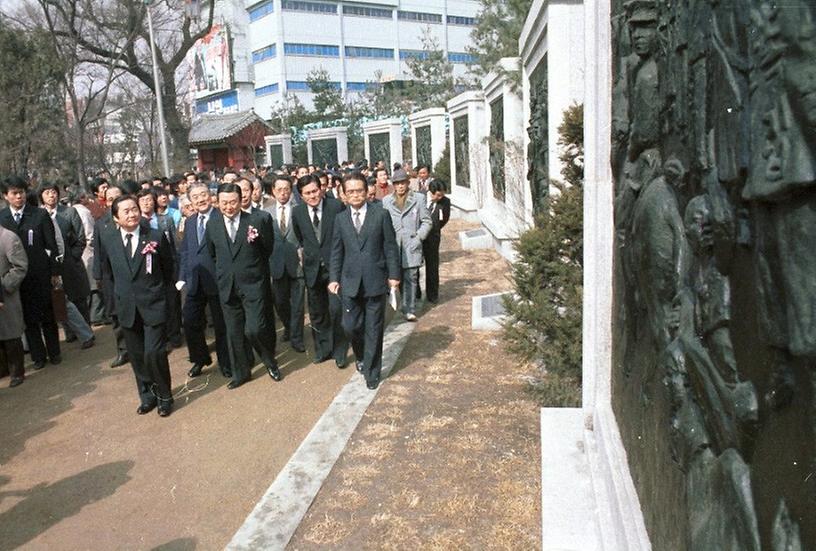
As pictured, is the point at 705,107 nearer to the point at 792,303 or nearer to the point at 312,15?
the point at 792,303

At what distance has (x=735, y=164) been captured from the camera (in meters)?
1.34

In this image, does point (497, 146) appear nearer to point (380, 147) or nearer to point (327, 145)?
point (380, 147)

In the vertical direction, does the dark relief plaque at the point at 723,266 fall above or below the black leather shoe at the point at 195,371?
above

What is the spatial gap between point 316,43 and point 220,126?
14413 mm

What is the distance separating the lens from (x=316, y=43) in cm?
5309

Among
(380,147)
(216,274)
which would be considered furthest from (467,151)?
(216,274)

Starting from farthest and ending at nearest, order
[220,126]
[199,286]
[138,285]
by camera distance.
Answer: [220,126], [199,286], [138,285]

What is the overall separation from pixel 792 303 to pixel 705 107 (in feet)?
1.99

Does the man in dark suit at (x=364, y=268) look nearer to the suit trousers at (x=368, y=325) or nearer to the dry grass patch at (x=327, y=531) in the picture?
the suit trousers at (x=368, y=325)

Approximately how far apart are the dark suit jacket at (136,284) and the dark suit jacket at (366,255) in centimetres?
143

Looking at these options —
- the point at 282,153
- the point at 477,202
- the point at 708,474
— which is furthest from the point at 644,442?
the point at 282,153

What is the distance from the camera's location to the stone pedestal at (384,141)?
24219 millimetres

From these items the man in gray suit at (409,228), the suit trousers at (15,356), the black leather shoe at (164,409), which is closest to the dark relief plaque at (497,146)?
the man in gray suit at (409,228)

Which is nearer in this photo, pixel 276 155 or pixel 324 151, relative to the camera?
pixel 324 151
